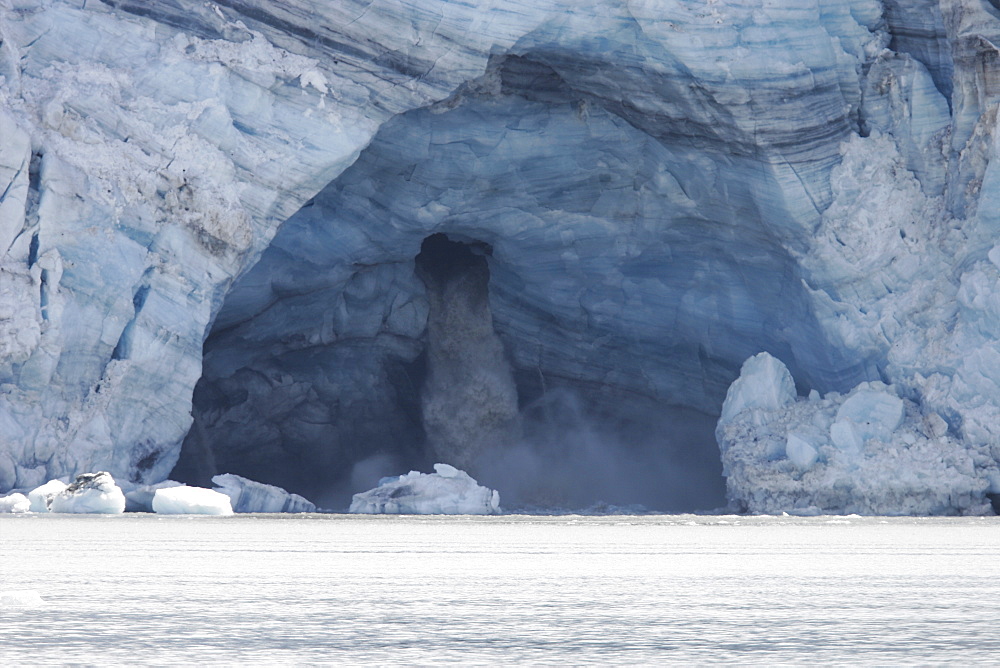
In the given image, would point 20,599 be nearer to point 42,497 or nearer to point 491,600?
point 491,600

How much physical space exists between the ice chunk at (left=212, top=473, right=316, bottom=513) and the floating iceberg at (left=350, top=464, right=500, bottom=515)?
1.05m

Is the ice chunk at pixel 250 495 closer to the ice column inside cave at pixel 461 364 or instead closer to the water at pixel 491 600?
the water at pixel 491 600

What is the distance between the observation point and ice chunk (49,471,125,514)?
14.8 metres

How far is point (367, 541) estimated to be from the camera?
10.3 metres

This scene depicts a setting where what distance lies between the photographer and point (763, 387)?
18.8 m

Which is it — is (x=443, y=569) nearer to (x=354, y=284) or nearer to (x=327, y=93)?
(x=327, y=93)

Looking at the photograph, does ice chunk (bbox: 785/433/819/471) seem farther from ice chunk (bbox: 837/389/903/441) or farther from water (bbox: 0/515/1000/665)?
water (bbox: 0/515/1000/665)

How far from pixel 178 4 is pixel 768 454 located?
10.3 m

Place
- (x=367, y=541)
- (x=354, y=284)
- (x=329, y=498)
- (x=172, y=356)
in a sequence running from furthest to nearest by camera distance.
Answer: (x=329, y=498) < (x=354, y=284) < (x=172, y=356) < (x=367, y=541)

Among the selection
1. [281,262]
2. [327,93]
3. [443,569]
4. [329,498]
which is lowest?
[443,569]

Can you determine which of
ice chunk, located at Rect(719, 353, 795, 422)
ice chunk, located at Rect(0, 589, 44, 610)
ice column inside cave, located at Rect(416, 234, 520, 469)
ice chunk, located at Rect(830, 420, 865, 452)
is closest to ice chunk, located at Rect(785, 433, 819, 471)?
ice chunk, located at Rect(830, 420, 865, 452)

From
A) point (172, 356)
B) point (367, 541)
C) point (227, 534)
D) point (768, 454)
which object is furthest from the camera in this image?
point (768, 454)

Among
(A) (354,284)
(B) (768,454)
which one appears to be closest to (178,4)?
(A) (354,284)

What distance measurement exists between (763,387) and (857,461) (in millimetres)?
2083
